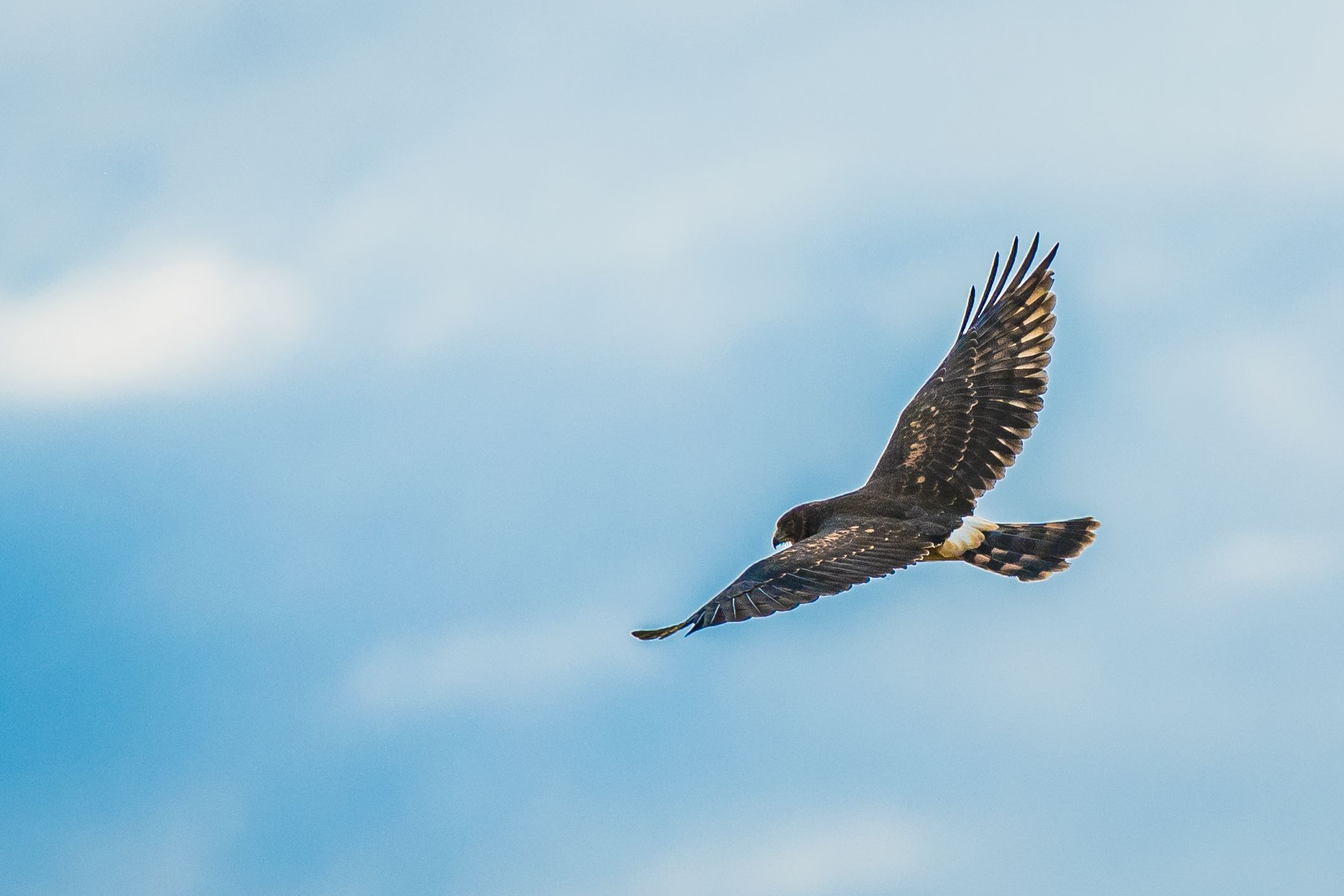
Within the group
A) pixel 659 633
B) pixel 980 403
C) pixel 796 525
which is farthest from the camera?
pixel 980 403

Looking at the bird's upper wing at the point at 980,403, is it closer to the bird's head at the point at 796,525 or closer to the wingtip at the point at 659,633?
the bird's head at the point at 796,525

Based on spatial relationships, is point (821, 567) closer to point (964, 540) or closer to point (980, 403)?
point (964, 540)

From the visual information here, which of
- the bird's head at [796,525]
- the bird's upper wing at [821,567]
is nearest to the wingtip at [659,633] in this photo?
the bird's upper wing at [821,567]

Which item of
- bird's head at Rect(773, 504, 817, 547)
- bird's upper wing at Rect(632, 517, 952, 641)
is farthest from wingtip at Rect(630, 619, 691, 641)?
bird's head at Rect(773, 504, 817, 547)

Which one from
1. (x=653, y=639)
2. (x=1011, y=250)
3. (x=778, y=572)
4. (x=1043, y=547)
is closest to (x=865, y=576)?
(x=778, y=572)

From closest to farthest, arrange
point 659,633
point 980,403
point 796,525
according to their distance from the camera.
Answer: point 659,633, point 796,525, point 980,403

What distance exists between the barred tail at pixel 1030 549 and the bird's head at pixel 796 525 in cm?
150

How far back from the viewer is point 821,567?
12.1 metres

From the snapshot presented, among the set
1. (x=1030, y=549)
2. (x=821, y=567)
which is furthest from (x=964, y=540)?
(x=821, y=567)

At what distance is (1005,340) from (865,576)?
4.45 m

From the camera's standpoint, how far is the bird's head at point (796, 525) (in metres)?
14.3

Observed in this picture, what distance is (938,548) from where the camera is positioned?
46.6 ft

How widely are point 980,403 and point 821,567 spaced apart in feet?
12.7

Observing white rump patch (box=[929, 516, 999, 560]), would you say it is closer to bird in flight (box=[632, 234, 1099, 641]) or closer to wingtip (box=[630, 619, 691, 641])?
bird in flight (box=[632, 234, 1099, 641])
